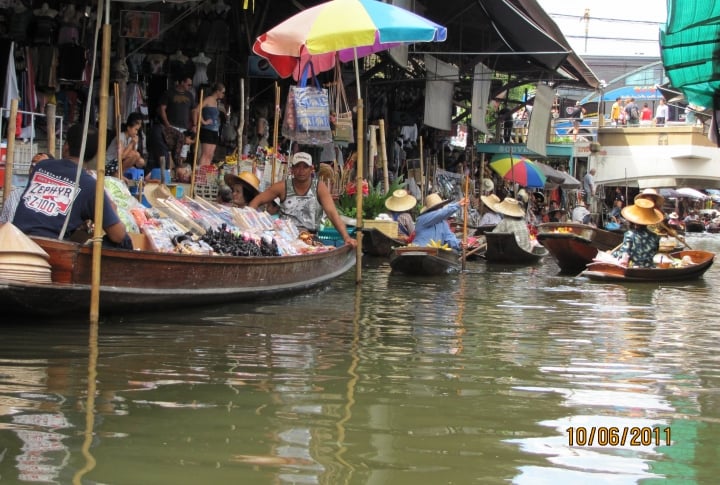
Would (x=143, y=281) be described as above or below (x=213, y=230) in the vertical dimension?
below

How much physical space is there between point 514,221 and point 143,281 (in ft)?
29.2

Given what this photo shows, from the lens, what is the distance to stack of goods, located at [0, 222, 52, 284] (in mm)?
5648

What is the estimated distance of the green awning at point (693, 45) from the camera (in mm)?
8859

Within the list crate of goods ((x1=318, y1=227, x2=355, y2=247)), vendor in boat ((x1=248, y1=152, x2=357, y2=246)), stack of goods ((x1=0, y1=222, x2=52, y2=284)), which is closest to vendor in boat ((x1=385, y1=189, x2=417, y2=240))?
crate of goods ((x1=318, y1=227, x2=355, y2=247))

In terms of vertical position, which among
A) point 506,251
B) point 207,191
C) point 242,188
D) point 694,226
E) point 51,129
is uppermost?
point 51,129

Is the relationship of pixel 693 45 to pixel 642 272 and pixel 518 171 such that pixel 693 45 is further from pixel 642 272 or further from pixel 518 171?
pixel 518 171

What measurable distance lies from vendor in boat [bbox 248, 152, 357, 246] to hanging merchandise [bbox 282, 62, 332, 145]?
99cm

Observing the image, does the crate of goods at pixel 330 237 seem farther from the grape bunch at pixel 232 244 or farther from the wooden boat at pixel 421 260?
the grape bunch at pixel 232 244

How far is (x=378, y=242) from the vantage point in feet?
44.6

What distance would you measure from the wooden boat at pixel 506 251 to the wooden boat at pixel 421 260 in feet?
8.18

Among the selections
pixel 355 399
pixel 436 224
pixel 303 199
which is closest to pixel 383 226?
pixel 436 224

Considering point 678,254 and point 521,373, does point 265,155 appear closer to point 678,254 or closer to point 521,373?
point 678,254
